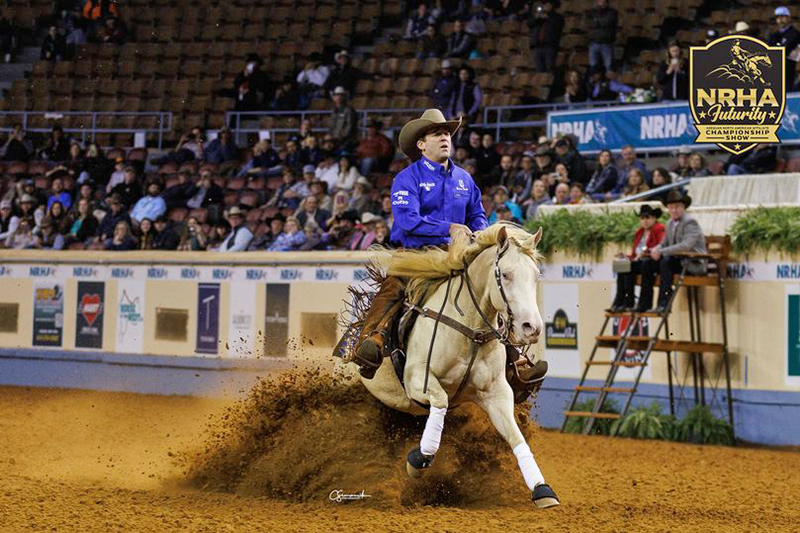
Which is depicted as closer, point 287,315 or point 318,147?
point 287,315

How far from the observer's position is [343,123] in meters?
21.2

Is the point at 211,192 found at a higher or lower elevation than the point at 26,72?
lower

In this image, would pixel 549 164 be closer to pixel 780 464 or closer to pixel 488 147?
pixel 488 147

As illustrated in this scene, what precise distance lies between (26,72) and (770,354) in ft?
69.6

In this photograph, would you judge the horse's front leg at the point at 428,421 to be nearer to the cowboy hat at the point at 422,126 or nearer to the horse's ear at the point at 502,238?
the horse's ear at the point at 502,238

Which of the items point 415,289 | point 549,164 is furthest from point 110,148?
point 415,289

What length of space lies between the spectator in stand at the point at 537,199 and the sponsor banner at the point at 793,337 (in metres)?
4.00

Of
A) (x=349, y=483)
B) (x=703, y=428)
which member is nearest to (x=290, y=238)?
(x=703, y=428)

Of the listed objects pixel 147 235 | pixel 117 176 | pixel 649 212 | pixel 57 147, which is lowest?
pixel 147 235

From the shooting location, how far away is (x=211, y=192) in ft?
69.1

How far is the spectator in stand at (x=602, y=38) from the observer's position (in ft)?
66.3

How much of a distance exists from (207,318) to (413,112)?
7034mm

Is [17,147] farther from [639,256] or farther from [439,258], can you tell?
[439,258]
